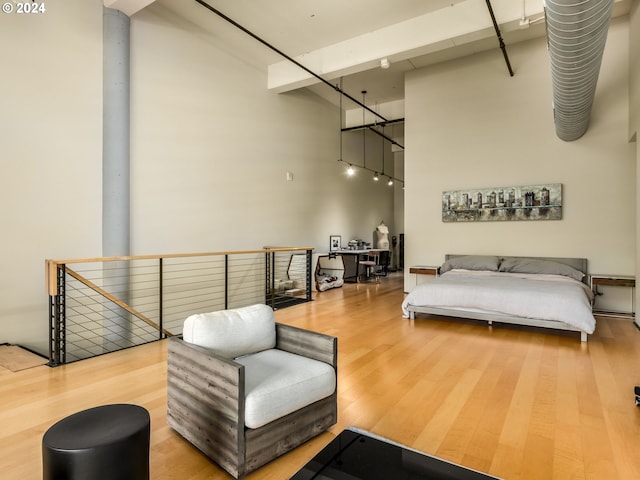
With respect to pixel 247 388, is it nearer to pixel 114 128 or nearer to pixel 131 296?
pixel 131 296

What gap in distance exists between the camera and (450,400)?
8.42 ft

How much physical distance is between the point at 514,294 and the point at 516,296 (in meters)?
0.04

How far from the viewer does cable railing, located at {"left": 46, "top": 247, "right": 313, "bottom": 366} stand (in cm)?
347

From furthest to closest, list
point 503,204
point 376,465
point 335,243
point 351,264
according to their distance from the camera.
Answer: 1. point 335,243
2. point 351,264
3. point 503,204
4. point 376,465

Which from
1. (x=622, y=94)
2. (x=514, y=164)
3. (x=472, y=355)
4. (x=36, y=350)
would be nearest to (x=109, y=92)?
(x=36, y=350)

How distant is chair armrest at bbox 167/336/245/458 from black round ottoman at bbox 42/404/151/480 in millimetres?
359

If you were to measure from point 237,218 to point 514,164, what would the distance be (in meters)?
4.90

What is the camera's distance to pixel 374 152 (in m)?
11.5

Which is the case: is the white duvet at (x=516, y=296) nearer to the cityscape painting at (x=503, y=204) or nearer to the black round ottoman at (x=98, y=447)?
the cityscape painting at (x=503, y=204)

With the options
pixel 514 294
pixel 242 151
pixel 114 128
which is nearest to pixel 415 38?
pixel 242 151

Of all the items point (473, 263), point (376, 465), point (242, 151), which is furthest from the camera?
point (242, 151)

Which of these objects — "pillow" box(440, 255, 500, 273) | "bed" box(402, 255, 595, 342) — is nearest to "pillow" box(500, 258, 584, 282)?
"bed" box(402, 255, 595, 342)

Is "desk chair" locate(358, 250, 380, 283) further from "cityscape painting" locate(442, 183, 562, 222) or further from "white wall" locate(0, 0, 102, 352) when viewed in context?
"white wall" locate(0, 0, 102, 352)

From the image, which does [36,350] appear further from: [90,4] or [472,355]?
[472,355]
